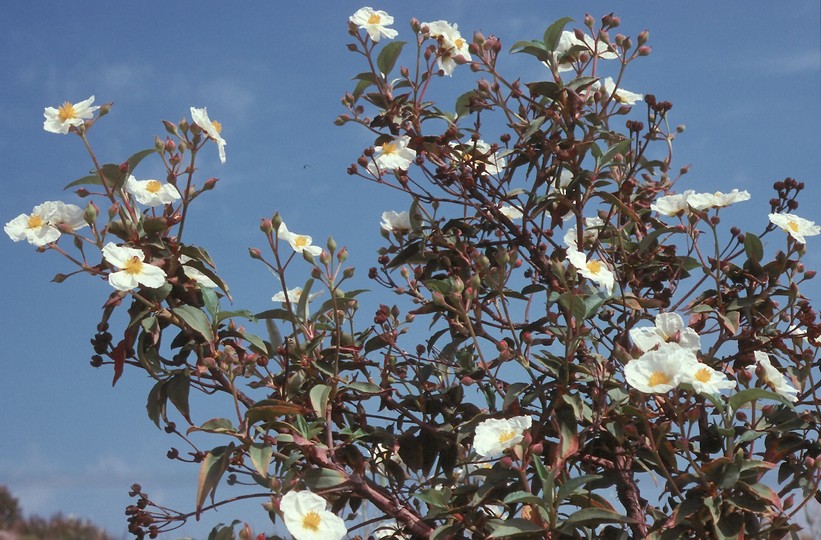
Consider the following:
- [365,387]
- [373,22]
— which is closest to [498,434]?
[365,387]

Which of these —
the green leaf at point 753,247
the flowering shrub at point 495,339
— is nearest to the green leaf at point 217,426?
the flowering shrub at point 495,339

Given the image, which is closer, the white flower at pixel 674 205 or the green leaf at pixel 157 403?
the green leaf at pixel 157 403

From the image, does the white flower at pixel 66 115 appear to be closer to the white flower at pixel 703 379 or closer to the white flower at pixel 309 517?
the white flower at pixel 309 517

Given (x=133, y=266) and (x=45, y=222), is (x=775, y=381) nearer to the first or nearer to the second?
(x=133, y=266)

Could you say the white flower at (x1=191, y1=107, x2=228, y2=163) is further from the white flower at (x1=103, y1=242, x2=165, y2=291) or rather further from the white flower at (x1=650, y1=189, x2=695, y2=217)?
the white flower at (x1=650, y1=189, x2=695, y2=217)

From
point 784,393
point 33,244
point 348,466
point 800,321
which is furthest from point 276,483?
point 800,321

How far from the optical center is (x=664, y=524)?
209cm

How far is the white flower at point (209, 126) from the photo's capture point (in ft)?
7.36

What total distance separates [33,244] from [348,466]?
959 mm

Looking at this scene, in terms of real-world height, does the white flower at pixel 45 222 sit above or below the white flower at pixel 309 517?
above

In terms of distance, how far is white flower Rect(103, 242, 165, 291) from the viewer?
2016mm

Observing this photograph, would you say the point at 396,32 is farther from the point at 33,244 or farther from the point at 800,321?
the point at 800,321

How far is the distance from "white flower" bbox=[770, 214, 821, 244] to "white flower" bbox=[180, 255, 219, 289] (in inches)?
60.5

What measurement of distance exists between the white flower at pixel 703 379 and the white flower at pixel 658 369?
0.01 metres
